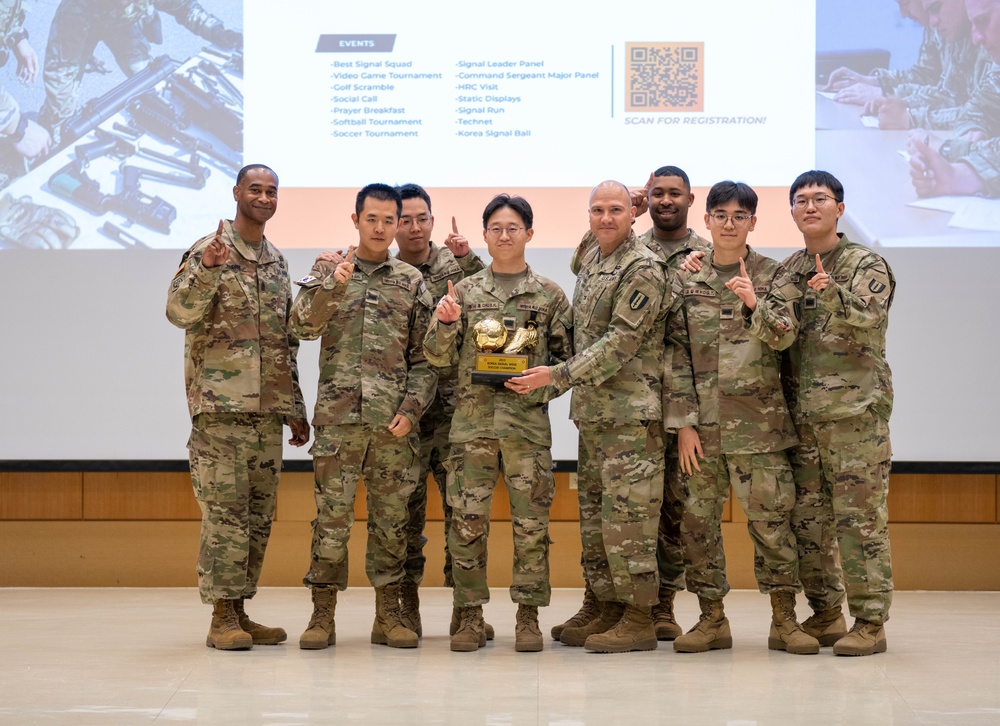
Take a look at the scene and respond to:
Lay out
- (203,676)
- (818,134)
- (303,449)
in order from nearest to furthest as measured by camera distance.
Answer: (203,676), (818,134), (303,449)

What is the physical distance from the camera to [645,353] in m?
3.96

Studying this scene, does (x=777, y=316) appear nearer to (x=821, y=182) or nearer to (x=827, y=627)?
(x=821, y=182)

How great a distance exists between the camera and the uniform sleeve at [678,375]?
392cm

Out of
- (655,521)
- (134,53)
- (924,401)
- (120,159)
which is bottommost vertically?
(655,521)

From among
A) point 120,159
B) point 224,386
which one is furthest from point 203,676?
point 120,159

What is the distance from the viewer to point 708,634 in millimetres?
3949

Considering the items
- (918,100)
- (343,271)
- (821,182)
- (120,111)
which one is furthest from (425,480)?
(918,100)

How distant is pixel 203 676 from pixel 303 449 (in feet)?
6.91

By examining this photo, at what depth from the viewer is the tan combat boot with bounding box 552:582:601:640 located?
4.19m

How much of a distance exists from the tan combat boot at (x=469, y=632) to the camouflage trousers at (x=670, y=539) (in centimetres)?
73

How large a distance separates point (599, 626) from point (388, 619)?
0.81 meters

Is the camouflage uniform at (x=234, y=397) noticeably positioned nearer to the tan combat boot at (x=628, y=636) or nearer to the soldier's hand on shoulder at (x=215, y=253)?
the soldier's hand on shoulder at (x=215, y=253)

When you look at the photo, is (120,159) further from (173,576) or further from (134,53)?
(173,576)

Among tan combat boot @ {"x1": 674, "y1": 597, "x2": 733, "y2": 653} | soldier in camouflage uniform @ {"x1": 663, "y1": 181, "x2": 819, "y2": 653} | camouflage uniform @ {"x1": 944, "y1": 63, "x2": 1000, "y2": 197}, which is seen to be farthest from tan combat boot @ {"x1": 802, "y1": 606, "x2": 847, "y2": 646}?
camouflage uniform @ {"x1": 944, "y1": 63, "x2": 1000, "y2": 197}
